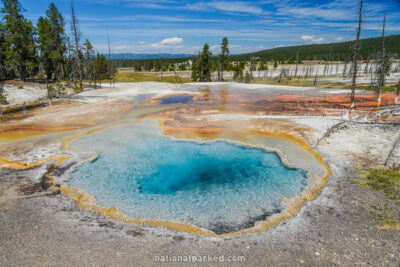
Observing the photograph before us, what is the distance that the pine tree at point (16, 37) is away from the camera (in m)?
30.8

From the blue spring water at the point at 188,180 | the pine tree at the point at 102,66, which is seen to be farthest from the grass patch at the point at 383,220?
the pine tree at the point at 102,66

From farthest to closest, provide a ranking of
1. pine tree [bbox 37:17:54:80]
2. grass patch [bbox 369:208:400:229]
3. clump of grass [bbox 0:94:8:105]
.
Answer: pine tree [bbox 37:17:54:80], clump of grass [bbox 0:94:8:105], grass patch [bbox 369:208:400:229]

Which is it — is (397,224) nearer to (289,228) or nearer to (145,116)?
(289,228)

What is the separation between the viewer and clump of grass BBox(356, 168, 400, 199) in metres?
8.39

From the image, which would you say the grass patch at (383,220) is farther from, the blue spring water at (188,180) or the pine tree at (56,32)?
the pine tree at (56,32)

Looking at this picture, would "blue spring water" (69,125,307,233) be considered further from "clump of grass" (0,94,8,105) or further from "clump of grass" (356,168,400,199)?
"clump of grass" (0,94,8,105)

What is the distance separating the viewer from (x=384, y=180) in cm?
907

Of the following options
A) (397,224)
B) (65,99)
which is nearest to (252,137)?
(397,224)

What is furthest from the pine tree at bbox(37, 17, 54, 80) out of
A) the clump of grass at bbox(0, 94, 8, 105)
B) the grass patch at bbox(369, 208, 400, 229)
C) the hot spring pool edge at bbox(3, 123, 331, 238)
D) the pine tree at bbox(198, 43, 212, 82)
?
the grass patch at bbox(369, 208, 400, 229)

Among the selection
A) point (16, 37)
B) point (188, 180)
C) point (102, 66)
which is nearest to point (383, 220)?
point (188, 180)

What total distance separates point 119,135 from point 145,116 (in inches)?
218

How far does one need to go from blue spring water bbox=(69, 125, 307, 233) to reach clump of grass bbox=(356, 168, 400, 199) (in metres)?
2.34

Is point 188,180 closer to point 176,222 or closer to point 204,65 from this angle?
point 176,222

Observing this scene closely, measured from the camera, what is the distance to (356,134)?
47.5 ft
